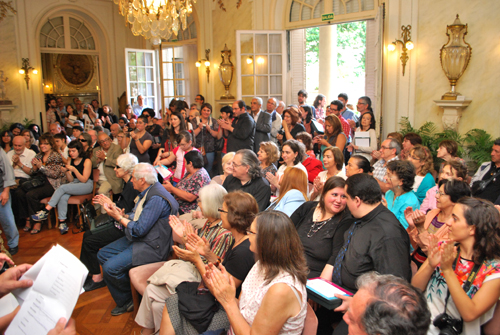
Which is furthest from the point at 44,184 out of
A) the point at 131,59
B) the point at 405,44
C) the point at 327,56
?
the point at 327,56

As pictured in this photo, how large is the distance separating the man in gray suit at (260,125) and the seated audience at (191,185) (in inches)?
91.4

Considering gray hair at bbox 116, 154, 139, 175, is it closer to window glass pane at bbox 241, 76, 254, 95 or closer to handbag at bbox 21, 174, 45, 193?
handbag at bbox 21, 174, 45, 193

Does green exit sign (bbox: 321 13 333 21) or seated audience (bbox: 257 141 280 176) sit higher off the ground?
green exit sign (bbox: 321 13 333 21)

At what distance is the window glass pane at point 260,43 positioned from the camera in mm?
8633

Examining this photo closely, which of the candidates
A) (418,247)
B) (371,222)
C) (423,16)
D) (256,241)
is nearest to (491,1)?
(423,16)

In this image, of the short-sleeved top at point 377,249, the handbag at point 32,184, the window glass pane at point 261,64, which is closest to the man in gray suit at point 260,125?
the window glass pane at point 261,64

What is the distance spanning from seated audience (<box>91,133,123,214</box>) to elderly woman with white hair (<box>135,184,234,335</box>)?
9.58ft

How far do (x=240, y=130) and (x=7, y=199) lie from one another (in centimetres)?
329

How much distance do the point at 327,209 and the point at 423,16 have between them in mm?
5280

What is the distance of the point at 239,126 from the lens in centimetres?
616

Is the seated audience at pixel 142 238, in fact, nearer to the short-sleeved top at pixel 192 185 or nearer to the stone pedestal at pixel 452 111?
the short-sleeved top at pixel 192 185

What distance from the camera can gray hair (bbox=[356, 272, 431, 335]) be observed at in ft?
4.25


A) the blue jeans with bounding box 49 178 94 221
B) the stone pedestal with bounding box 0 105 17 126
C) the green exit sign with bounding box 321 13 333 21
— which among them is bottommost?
the blue jeans with bounding box 49 178 94 221

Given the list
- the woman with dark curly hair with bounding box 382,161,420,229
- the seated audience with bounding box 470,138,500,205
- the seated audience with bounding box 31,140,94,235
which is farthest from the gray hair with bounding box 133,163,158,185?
the seated audience with bounding box 470,138,500,205
